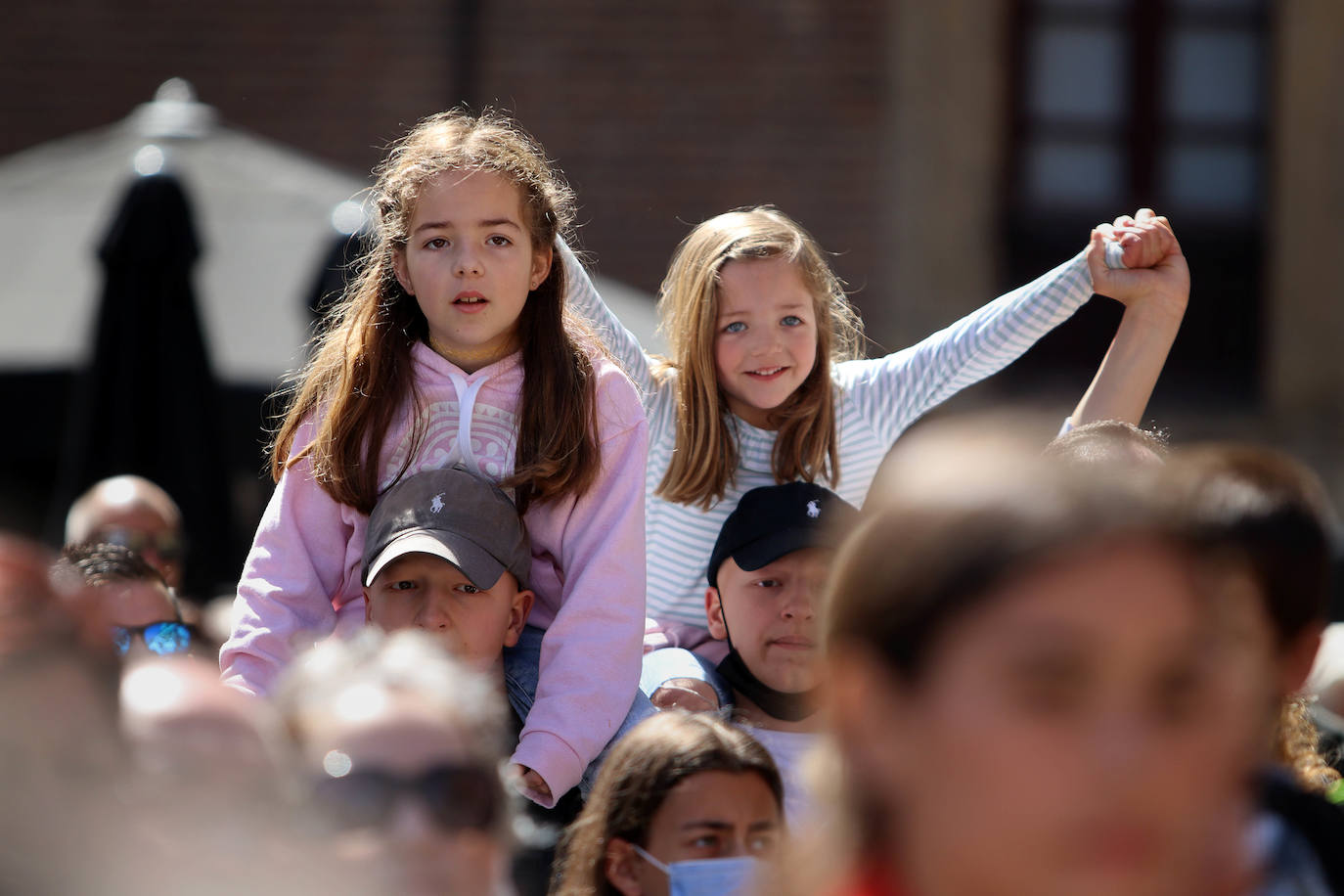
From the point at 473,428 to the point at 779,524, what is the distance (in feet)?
2.06

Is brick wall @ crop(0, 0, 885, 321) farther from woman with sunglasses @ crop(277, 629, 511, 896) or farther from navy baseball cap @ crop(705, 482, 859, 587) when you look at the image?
woman with sunglasses @ crop(277, 629, 511, 896)

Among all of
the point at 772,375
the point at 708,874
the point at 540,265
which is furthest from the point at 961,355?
the point at 708,874

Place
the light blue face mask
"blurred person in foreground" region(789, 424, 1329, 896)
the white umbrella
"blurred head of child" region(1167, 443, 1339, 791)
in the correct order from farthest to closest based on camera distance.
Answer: the white umbrella, the light blue face mask, "blurred head of child" region(1167, 443, 1339, 791), "blurred person in foreground" region(789, 424, 1329, 896)

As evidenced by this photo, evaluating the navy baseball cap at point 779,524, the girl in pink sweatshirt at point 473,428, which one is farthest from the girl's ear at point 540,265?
the navy baseball cap at point 779,524

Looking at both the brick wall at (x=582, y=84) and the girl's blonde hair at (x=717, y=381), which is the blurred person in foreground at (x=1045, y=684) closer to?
the girl's blonde hair at (x=717, y=381)

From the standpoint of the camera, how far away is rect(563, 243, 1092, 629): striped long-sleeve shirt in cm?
322

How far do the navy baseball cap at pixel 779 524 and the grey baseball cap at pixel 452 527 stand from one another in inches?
20.4

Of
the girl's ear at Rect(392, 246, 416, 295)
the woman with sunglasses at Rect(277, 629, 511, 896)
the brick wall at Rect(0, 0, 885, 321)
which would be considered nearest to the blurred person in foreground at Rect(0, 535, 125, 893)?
the woman with sunglasses at Rect(277, 629, 511, 896)

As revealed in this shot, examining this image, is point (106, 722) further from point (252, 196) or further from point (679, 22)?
point (679, 22)

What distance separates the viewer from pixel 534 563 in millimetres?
2758

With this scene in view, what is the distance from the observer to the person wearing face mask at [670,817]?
2.24 metres

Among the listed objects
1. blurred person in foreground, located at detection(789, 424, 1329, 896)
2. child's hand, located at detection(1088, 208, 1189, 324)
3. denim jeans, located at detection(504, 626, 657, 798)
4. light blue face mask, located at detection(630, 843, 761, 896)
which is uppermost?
child's hand, located at detection(1088, 208, 1189, 324)

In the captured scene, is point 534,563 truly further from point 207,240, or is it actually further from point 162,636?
point 207,240

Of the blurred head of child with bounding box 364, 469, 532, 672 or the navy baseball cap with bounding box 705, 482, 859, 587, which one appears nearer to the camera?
the blurred head of child with bounding box 364, 469, 532, 672
